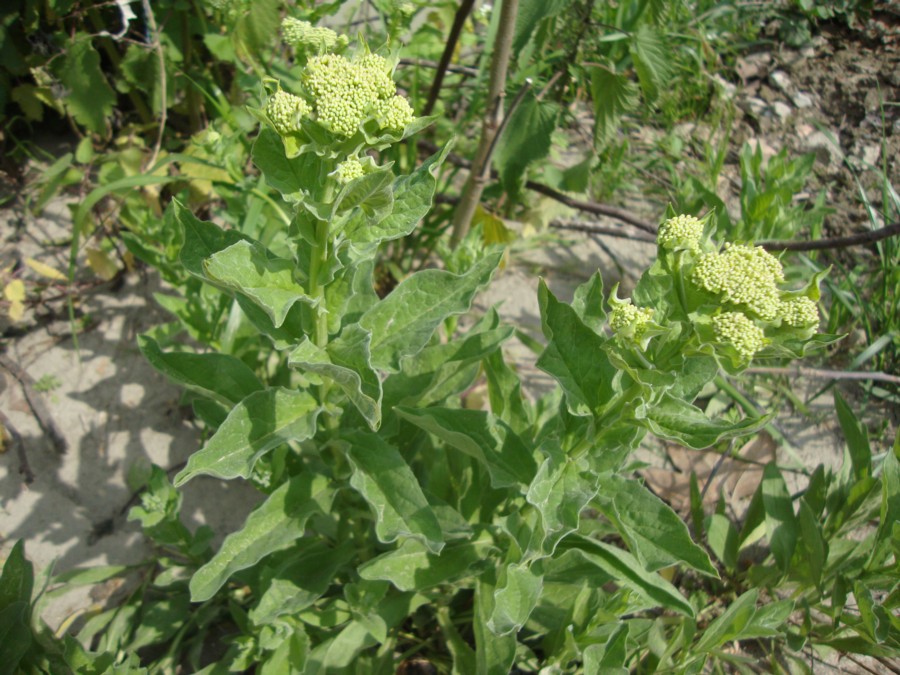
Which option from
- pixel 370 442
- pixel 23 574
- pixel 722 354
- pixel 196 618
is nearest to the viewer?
pixel 722 354

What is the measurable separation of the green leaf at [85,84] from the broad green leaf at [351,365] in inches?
91.0

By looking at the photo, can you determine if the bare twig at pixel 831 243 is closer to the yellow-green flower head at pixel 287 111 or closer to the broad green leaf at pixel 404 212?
the broad green leaf at pixel 404 212

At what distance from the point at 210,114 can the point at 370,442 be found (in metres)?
2.54

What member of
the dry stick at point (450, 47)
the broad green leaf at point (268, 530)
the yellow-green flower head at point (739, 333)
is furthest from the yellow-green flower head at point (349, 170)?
the dry stick at point (450, 47)

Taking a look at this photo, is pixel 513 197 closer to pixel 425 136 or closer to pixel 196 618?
pixel 425 136

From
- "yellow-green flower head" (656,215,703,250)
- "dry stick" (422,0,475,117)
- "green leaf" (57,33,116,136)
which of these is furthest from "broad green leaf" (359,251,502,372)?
"green leaf" (57,33,116,136)

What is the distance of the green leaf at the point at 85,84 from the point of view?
10.8 ft

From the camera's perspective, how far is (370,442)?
2.03m

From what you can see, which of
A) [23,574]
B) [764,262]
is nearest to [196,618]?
[23,574]

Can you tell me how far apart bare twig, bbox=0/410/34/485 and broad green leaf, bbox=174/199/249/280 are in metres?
1.62

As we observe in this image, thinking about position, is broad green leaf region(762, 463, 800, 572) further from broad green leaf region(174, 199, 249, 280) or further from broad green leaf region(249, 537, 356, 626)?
broad green leaf region(174, 199, 249, 280)

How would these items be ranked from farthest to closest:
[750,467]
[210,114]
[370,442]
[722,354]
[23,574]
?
[210,114] → [750,467] → [23,574] → [370,442] → [722,354]

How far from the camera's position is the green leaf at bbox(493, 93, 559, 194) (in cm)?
314

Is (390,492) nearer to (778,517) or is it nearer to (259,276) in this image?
(259,276)
